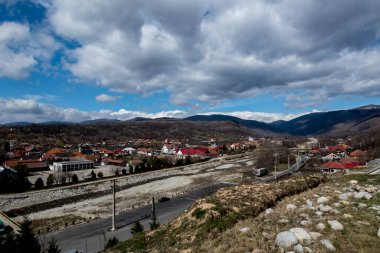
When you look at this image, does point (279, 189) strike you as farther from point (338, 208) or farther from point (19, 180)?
point (19, 180)

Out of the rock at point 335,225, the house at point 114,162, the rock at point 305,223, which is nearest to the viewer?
the rock at point 335,225

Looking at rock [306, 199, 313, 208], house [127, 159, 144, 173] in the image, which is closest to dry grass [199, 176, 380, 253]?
rock [306, 199, 313, 208]

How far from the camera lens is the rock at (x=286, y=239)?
672 centimetres

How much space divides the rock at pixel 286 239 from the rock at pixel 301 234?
11 cm

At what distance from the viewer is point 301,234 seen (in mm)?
7004

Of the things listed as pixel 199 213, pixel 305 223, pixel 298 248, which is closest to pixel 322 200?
pixel 305 223

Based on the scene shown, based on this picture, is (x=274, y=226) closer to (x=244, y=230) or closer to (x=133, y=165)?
(x=244, y=230)

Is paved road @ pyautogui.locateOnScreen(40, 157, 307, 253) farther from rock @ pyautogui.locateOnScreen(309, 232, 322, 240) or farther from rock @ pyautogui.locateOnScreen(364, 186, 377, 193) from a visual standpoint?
rock @ pyautogui.locateOnScreen(364, 186, 377, 193)

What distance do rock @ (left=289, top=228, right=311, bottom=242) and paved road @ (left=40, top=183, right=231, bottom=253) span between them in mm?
15726

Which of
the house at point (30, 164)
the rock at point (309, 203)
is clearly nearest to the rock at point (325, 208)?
the rock at point (309, 203)

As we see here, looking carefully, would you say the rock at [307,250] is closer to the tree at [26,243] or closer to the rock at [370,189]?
the rock at [370,189]

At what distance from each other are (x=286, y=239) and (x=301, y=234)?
1.61ft

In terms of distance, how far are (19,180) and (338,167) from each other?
57.3 metres

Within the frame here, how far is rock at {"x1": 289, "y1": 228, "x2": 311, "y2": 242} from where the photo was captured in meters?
6.87
